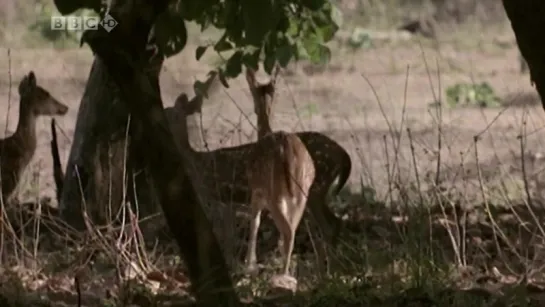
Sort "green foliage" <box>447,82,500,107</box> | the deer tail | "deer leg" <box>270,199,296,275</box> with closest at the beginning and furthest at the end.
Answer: "deer leg" <box>270,199,296,275</box> < the deer tail < "green foliage" <box>447,82,500,107</box>

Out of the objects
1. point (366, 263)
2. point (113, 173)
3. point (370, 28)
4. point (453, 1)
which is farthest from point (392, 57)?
point (366, 263)

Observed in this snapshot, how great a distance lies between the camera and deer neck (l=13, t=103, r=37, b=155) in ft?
28.3

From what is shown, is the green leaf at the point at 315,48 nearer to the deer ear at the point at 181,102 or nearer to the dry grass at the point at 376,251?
the dry grass at the point at 376,251

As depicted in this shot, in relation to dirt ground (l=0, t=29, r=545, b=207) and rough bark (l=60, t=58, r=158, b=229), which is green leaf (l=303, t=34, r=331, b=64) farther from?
dirt ground (l=0, t=29, r=545, b=207)

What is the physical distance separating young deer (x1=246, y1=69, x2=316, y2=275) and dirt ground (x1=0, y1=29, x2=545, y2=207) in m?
2.58

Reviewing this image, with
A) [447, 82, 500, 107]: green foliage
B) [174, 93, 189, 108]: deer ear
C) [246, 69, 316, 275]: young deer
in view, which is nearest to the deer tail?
[246, 69, 316, 275]: young deer

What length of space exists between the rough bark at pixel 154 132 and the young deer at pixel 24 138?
3.03 meters

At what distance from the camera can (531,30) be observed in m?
4.31

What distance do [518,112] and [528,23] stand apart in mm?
10289

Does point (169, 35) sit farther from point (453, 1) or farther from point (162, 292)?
point (453, 1)

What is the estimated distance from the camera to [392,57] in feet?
61.5

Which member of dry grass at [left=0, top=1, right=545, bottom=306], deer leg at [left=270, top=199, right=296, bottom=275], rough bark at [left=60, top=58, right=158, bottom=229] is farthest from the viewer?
rough bark at [left=60, top=58, right=158, bottom=229]

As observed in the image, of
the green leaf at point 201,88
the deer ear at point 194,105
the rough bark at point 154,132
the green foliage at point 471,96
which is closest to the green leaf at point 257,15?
the rough bark at point 154,132

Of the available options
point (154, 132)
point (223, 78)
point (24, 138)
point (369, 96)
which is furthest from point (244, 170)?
point (369, 96)
